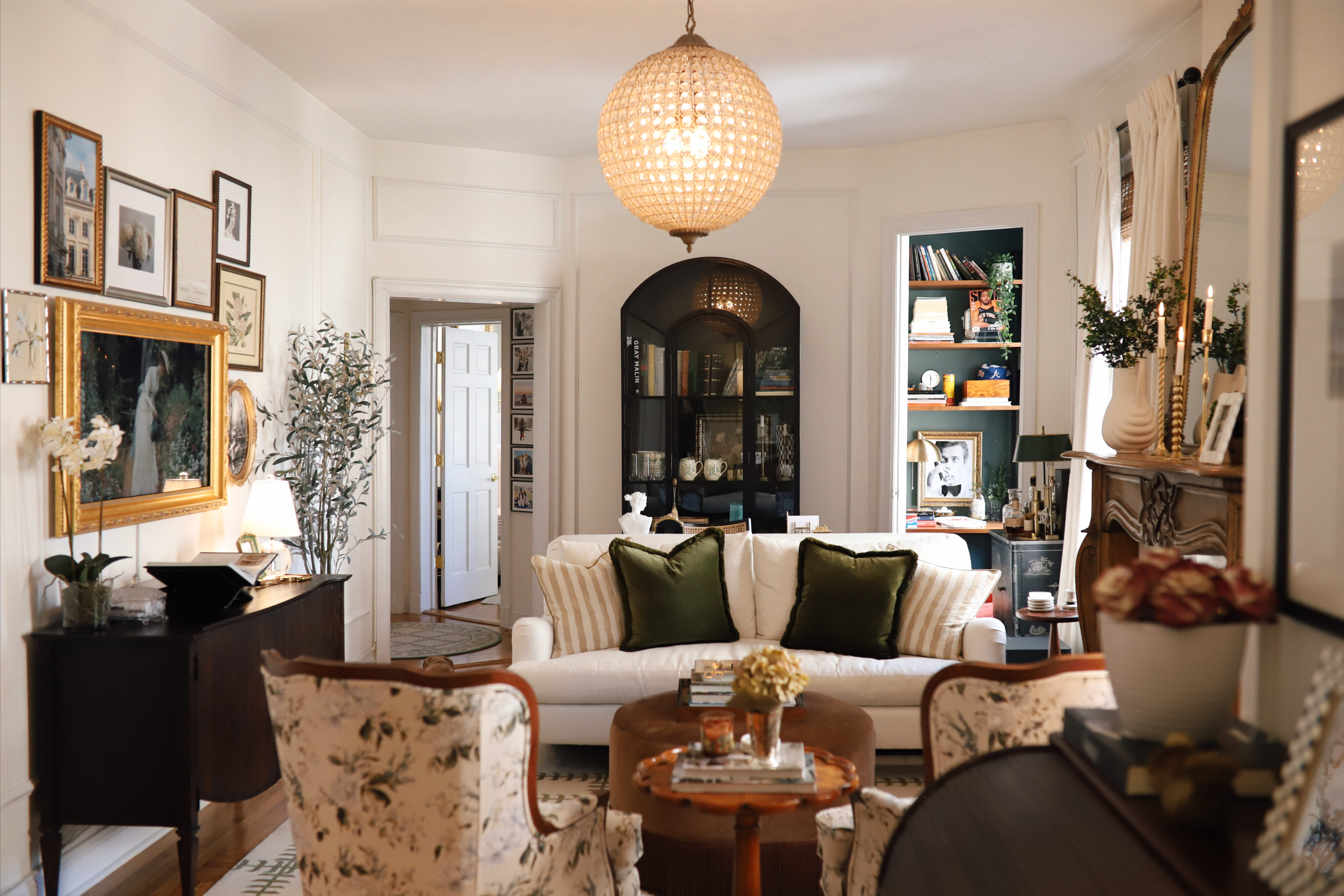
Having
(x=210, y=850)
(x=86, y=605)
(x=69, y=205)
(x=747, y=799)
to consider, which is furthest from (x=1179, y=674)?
(x=69, y=205)

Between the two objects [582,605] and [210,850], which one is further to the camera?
[582,605]

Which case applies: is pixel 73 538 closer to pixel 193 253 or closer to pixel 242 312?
pixel 193 253

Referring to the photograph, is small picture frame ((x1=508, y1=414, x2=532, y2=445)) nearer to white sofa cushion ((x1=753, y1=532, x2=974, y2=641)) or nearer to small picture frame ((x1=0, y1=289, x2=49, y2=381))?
white sofa cushion ((x1=753, y1=532, x2=974, y2=641))

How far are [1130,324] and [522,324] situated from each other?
13.2 ft

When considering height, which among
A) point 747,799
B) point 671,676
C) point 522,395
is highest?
point 522,395

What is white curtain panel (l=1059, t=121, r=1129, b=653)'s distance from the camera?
446cm

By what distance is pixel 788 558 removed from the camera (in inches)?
165

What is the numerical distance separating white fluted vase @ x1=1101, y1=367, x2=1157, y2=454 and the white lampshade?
121 inches

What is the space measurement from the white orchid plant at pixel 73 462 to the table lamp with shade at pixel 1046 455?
13.1 ft

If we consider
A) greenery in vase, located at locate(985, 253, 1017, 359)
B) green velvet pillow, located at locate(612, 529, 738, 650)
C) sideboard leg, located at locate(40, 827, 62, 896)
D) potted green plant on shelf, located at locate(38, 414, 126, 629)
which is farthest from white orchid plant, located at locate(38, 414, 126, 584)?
greenery in vase, located at locate(985, 253, 1017, 359)

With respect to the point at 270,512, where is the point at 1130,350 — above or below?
above

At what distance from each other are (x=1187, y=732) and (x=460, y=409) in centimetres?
635

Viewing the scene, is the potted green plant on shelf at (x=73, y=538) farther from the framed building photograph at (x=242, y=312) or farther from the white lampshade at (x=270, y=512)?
the framed building photograph at (x=242, y=312)

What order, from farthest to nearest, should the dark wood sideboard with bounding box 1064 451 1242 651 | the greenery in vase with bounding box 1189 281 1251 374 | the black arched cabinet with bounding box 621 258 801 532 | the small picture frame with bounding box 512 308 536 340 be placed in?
the small picture frame with bounding box 512 308 536 340 → the black arched cabinet with bounding box 621 258 801 532 → the greenery in vase with bounding box 1189 281 1251 374 → the dark wood sideboard with bounding box 1064 451 1242 651
